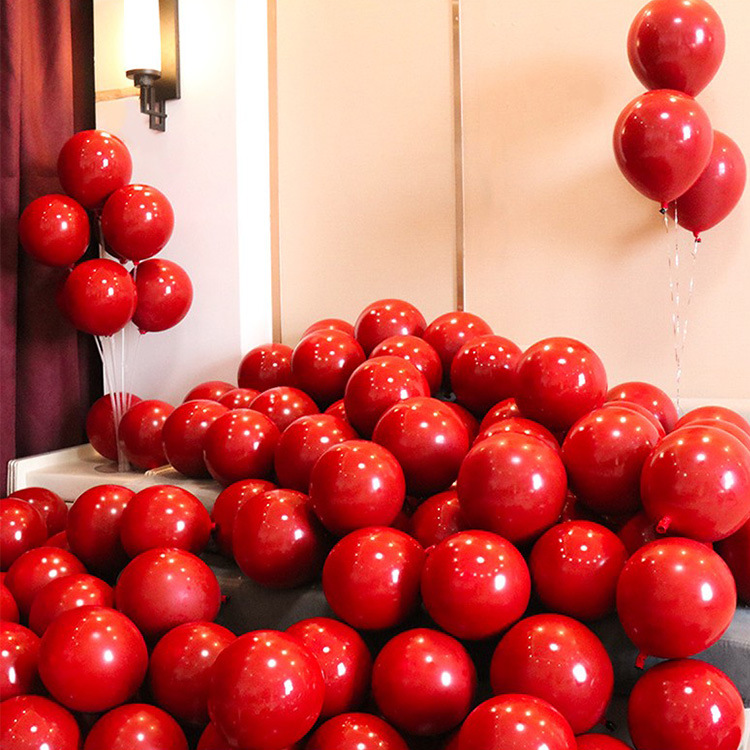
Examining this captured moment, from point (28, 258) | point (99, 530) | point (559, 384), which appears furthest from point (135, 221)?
point (559, 384)

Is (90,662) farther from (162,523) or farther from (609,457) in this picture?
(609,457)

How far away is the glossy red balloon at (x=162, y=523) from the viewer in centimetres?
148

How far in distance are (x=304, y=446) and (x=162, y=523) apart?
10.1 inches

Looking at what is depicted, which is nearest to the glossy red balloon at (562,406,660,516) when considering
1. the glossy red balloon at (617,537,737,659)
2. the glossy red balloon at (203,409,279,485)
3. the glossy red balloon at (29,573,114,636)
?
the glossy red balloon at (617,537,737,659)

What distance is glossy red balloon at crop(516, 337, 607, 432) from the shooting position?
4.82 ft

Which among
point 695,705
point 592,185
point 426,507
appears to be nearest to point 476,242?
point 592,185

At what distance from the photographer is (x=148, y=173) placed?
2789mm

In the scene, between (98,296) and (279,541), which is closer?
(279,541)

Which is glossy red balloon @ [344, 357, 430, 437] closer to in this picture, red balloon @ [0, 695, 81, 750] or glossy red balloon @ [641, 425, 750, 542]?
glossy red balloon @ [641, 425, 750, 542]

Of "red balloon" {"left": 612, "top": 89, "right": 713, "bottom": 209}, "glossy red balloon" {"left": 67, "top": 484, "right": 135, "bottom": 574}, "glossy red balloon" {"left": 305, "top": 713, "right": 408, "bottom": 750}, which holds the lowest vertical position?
"glossy red balloon" {"left": 305, "top": 713, "right": 408, "bottom": 750}

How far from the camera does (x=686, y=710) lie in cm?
108

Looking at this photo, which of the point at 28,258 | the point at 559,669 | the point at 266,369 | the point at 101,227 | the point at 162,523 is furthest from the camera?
the point at 28,258

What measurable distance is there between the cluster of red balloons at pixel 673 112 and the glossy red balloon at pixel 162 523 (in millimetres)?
1182

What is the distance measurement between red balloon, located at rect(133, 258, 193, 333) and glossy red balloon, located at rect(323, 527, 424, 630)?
135 centimetres
